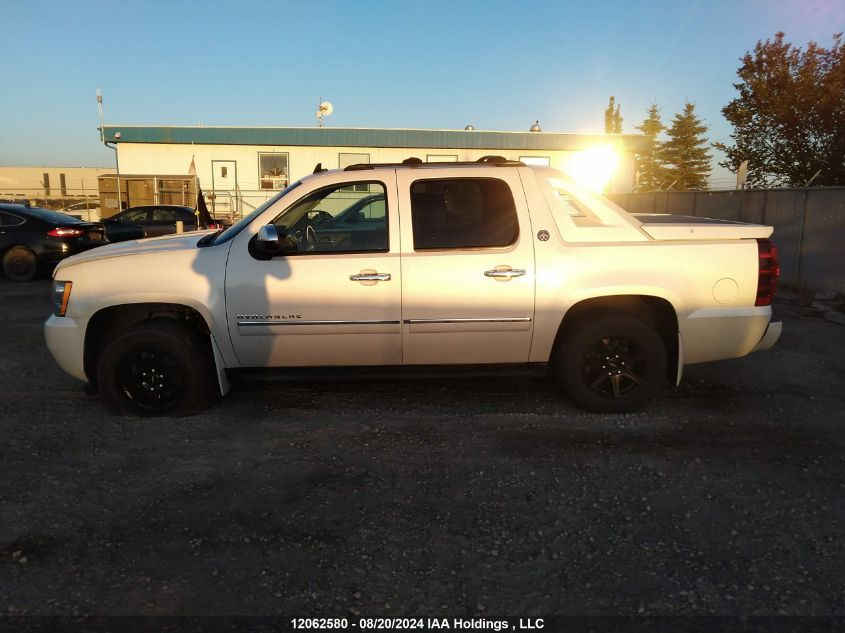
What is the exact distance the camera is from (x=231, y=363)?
4473 mm

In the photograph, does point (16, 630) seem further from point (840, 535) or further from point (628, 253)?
point (628, 253)

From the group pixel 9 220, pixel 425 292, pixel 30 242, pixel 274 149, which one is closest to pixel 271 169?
pixel 274 149

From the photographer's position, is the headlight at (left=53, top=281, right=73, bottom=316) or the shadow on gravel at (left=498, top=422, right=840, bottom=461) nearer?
the shadow on gravel at (left=498, top=422, right=840, bottom=461)

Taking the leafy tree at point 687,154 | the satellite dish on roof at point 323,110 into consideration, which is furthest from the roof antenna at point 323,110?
the leafy tree at point 687,154

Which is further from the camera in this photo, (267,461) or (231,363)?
(231,363)

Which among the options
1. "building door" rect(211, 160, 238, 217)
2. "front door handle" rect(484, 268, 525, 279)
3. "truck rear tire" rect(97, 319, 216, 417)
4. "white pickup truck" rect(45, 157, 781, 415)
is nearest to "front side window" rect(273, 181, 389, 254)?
"white pickup truck" rect(45, 157, 781, 415)

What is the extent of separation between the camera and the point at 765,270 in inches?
174

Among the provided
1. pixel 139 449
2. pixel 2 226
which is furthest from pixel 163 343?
pixel 2 226

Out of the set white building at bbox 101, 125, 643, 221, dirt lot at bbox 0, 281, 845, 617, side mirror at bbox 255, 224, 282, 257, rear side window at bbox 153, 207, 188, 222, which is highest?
white building at bbox 101, 125, 643, 221

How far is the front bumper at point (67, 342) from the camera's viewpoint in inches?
174

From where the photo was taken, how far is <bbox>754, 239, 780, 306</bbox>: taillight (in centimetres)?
442

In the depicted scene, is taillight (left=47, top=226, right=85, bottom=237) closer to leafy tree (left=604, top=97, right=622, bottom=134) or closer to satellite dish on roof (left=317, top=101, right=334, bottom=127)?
satellite dish on roof (left=317, top=101, right=334, bottom=127)

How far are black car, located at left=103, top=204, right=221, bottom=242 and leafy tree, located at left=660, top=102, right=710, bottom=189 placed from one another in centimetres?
5877

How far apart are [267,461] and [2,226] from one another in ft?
38.6
